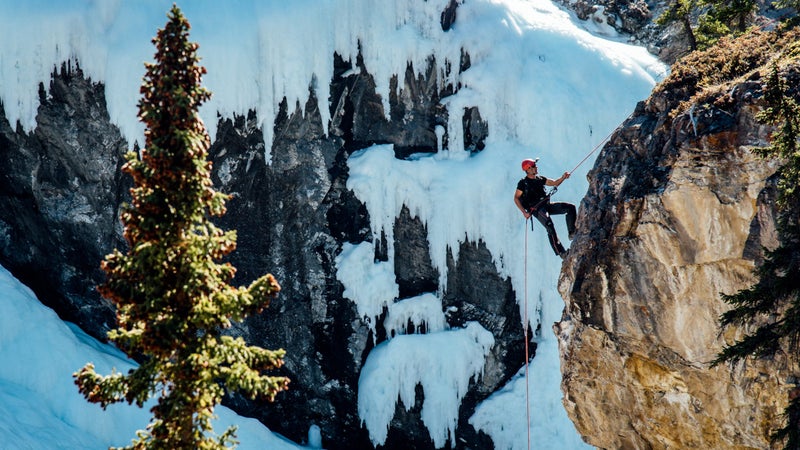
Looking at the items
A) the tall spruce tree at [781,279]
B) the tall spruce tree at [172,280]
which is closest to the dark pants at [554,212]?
the tall spruce tree at [781,279]

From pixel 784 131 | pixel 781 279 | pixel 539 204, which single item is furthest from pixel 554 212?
pixel 784 131

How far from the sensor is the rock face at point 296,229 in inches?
613

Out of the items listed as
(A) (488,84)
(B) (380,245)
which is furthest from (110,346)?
(A) (488,84)

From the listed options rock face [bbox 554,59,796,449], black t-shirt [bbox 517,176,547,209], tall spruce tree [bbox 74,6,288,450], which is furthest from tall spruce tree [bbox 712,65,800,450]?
tall spruce tree [bbox 74,6,288,450]

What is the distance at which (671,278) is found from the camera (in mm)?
8375

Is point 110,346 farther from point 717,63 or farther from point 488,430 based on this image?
point 717,63

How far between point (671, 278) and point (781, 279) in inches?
66.5

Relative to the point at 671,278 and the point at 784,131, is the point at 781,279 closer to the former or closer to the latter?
the point at 784,131

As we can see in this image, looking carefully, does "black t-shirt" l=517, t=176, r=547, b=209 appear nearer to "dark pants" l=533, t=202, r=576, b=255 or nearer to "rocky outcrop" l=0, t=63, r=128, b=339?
"dark pants" l=533, t=202, r=576, b=255

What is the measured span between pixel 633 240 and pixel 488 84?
26.6ft

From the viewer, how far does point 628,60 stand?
16.7m

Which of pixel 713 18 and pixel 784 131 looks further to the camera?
pixel 713 18

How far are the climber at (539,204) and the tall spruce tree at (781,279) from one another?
347cm

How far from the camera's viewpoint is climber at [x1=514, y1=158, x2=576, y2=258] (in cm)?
1060
